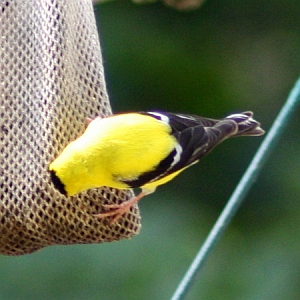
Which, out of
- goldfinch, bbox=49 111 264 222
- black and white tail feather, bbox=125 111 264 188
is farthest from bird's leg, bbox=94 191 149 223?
black and white tail feather, bbox=125 111 264 188

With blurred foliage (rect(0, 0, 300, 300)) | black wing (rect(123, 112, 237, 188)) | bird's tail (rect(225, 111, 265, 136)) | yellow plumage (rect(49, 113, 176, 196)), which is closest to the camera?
yellow plumage (rect(49, 113, 176, 196))

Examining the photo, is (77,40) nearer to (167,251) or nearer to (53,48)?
(53,48)

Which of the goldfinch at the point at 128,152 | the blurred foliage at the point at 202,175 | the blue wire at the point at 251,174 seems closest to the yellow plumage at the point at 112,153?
the goldfinch at the point at 128,152

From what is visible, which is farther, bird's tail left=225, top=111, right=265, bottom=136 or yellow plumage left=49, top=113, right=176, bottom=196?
bird's tail left=225, top=111, right=265, bottom=136

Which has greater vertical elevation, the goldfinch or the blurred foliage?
the goldfinch

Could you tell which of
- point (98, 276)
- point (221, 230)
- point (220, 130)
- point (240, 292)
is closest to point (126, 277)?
point (98, 276)

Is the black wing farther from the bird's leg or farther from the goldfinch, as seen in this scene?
the bird's leg

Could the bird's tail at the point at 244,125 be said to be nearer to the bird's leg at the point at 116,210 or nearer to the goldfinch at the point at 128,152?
the goldfinch at the point at 128,152
